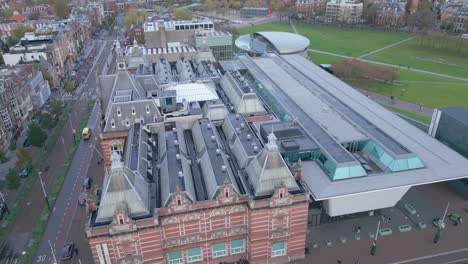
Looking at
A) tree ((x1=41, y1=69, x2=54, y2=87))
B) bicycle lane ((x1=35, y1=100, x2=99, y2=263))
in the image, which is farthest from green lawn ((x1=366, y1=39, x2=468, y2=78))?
tree ((x1=41, y1=69, x2=54, y2=87))

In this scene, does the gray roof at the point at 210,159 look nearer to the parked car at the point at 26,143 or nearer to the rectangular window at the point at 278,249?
the rectangular window at the point at 278,249

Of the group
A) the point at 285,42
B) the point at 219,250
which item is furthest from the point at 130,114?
the point at 285,42

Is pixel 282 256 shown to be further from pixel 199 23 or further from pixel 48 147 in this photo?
pixel 199 23

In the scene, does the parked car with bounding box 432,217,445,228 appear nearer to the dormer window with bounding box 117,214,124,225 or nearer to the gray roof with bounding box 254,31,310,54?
the dormer window with bounding box 117,214,124,225

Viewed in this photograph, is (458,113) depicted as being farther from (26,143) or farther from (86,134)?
(26,143)

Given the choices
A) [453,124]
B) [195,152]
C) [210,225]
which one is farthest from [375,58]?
[210,225]
